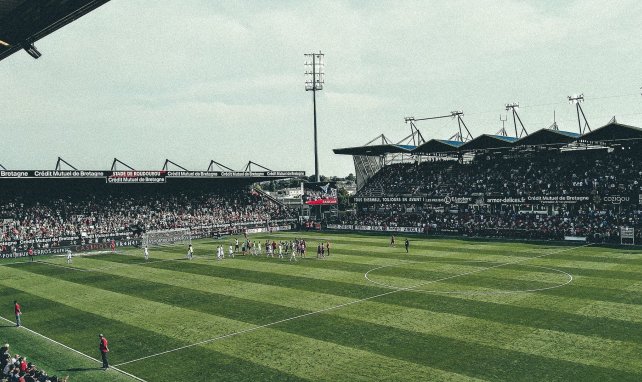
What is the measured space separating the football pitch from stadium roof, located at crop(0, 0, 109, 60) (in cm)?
1117

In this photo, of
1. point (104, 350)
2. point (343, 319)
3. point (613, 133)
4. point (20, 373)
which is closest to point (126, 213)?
point (343, 319)

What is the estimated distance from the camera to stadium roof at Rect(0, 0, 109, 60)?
436 inches

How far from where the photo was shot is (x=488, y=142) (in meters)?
61.8

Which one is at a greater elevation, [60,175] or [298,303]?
[60,175]

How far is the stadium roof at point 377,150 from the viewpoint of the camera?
70.9 metres

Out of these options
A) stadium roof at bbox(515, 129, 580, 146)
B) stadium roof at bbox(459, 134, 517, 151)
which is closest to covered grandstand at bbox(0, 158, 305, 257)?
stadium roof at bbox(459, 134, 517, 151)

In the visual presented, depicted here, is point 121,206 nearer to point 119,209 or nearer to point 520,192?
point 119,209

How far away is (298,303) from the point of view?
26953 mm

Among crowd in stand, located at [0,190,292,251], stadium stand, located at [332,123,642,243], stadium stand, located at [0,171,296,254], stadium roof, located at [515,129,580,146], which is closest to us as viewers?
stadium stand, located at [332,123,642,243]

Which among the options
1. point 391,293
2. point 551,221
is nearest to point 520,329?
point 391,293

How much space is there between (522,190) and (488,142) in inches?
270

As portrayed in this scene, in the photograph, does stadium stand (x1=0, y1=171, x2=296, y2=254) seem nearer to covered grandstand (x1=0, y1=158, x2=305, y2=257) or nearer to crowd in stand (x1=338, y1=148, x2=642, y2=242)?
covered grandstand (x1=0, y1=158, x2=305, y2=257)

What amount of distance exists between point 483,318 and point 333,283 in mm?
10866

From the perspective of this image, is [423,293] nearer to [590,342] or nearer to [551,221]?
[590,342]
